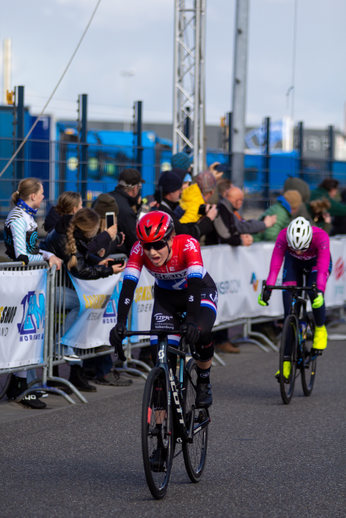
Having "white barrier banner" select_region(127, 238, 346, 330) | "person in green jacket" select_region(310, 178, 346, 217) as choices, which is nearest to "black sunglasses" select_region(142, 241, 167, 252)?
"white barrier banner" select_region(127, 238, 346, 330)

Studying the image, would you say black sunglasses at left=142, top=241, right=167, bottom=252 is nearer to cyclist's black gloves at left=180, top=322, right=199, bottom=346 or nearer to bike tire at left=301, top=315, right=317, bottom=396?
cyclist's black gloves at left=180, top=322, right=199, bottom=346

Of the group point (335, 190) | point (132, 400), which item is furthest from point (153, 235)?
point (335, 190)

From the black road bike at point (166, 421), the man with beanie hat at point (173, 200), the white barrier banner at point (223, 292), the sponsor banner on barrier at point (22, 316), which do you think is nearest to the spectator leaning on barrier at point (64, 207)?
the white barrier banner at point (223, 292)

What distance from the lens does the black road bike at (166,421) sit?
4680 millimetres

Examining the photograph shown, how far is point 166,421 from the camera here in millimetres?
4887

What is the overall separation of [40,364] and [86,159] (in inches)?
255

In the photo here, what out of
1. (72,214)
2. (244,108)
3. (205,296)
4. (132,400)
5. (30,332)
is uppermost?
(244,108)

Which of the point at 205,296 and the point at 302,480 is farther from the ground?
the point at 205,296

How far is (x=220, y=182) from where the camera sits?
11039 millimetres

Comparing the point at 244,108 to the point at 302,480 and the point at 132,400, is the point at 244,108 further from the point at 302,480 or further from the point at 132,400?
the point at 302,480

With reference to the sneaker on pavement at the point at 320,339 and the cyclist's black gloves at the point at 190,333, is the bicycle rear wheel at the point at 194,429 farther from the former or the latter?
the sneaker on pavement at the point at 320,339

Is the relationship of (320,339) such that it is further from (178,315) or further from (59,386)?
(178,315)

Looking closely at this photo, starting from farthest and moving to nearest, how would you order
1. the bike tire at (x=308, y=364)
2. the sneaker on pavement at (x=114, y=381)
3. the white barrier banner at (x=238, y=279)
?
1. the white barrier banner at (x=238, y=279)
2. the sneaker on pavement at (x=114, y=381)
3. the bike tire at (x=308, y=364)

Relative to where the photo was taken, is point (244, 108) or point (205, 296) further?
point (244, 108)
